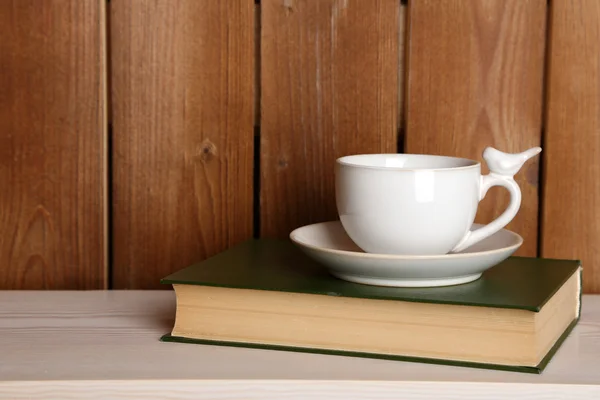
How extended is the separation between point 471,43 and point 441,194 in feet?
0.96

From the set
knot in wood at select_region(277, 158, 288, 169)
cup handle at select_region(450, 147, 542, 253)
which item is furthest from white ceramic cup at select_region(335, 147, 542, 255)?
knot in wood at select_region(277, 158, 288, 169)

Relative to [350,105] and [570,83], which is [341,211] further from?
[570,83]

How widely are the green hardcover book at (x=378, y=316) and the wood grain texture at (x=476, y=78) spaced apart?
21 cm

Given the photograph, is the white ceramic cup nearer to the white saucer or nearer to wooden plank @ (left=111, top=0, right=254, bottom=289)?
the white saucer

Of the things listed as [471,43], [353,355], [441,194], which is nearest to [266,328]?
[353,355]

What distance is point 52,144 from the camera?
0.94 m

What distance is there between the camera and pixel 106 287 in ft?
3.16

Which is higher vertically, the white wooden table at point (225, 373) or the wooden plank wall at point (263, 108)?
the wooden plank wall at point (263, 108)

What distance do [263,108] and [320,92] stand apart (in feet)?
0.21

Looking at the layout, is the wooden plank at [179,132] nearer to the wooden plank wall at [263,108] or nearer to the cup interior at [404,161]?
the wooden plank wall at [263,108]

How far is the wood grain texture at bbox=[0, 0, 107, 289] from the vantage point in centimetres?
92

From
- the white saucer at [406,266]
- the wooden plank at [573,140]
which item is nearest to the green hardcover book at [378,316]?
the white saucer at [406,266]

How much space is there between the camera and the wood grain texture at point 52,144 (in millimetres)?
923

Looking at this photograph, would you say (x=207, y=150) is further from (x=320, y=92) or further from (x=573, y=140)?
(x=573, y=140)
